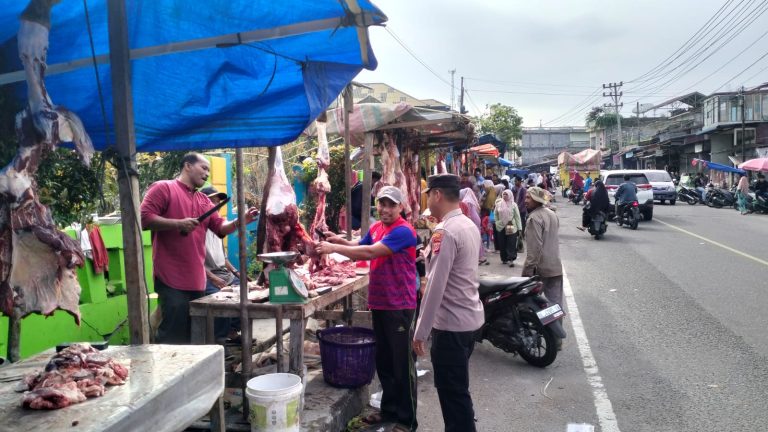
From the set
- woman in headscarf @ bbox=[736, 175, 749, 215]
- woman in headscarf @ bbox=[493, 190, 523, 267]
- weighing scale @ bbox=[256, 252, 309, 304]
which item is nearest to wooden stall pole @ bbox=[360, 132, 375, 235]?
weighing scale @ bbox=[256, 252, 309, 304]

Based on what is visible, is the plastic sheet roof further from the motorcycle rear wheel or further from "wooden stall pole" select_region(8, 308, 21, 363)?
"wooden stall pole" select_region(8, 308, 21, 363)

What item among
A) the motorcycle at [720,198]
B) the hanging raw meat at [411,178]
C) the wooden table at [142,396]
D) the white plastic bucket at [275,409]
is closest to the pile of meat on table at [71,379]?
the wooden table at [142,396]

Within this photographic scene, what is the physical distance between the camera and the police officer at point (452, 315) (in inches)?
151

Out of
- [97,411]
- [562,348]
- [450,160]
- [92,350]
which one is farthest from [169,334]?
[450,160]

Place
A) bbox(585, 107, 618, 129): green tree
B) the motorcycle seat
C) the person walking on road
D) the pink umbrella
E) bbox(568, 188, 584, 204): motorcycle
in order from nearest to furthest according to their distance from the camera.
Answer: the motorcycle seat
the person walking on road
the pink umbrella
bbox(568, 188, 584, 204): motorcycle
bbox(585, 107, 618, 129): green tree

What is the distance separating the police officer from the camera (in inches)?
A: 151

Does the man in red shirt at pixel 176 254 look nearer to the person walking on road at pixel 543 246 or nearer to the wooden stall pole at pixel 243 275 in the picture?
the wooden stall pole at pixel 243 275

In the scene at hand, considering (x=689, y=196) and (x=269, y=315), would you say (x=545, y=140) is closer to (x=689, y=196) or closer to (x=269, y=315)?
(x=689, y=196)

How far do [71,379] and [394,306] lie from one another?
2482 millimetres

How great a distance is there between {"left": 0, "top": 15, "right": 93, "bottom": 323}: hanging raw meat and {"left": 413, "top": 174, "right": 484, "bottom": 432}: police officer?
86.9 inches

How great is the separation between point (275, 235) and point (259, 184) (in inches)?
384

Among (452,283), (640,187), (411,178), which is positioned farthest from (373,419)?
(640,187)

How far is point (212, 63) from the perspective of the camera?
353 cm

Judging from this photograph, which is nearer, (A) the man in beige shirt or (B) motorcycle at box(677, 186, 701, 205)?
(A) the man in beige shirt
